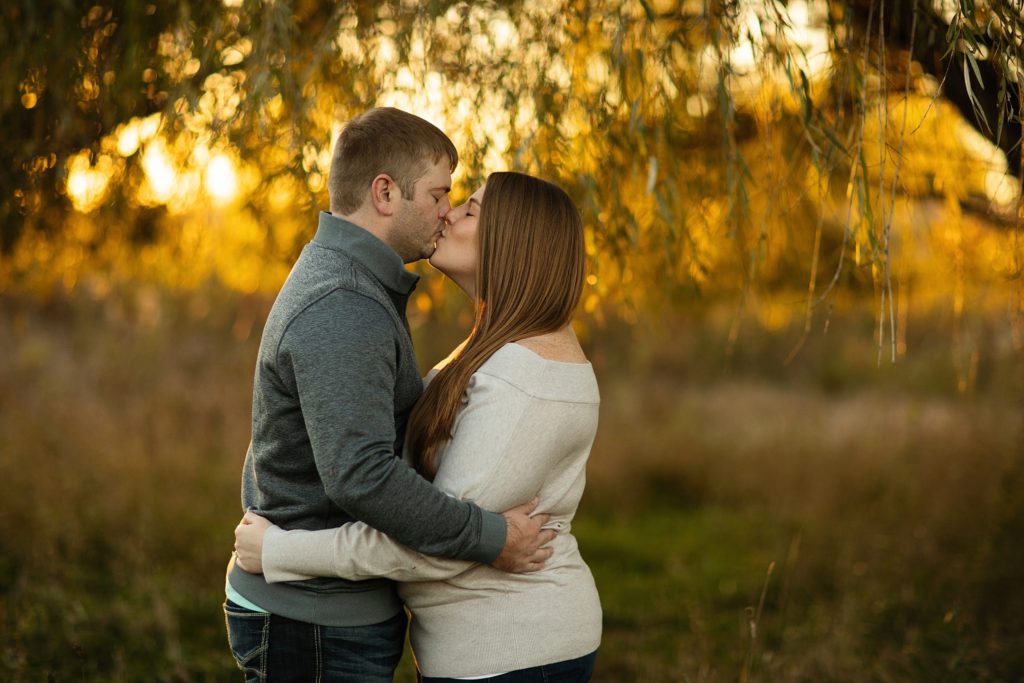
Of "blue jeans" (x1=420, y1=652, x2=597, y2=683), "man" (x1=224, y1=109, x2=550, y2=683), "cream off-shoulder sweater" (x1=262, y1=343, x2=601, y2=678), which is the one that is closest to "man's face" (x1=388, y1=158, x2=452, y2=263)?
"man" (x1=224, y1=109, x2=550, y2=683)

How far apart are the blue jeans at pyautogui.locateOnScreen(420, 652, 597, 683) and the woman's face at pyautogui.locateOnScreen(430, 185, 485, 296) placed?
2.71 ft

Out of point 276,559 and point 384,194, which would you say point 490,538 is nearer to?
point 276,559

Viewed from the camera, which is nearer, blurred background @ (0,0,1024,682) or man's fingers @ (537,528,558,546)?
man's fingers @ (537,528,558,546)

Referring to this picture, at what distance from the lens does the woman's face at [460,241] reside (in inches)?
77.7

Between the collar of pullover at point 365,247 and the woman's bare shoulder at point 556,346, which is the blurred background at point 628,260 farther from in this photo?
the collar of pullover at point 365,247

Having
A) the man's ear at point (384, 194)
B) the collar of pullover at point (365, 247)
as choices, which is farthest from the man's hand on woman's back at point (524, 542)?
the man's ear at point (384, 194)

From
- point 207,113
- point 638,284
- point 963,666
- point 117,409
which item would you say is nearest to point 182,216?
point 207,113

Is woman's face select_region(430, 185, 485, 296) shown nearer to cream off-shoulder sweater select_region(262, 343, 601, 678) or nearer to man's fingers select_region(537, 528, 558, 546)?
cream off-shoulder sweater select_region(262, 343, 601, 678)

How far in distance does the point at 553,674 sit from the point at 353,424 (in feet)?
2.16

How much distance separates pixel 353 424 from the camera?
158 cm

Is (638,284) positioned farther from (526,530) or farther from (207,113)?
(526,530)

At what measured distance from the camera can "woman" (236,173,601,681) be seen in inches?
67.7

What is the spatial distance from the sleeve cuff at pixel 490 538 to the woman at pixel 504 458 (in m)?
0.04

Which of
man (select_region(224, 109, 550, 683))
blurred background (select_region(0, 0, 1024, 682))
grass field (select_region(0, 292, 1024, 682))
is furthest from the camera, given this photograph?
grass field (select_region(0, 292, 1024, 682))
